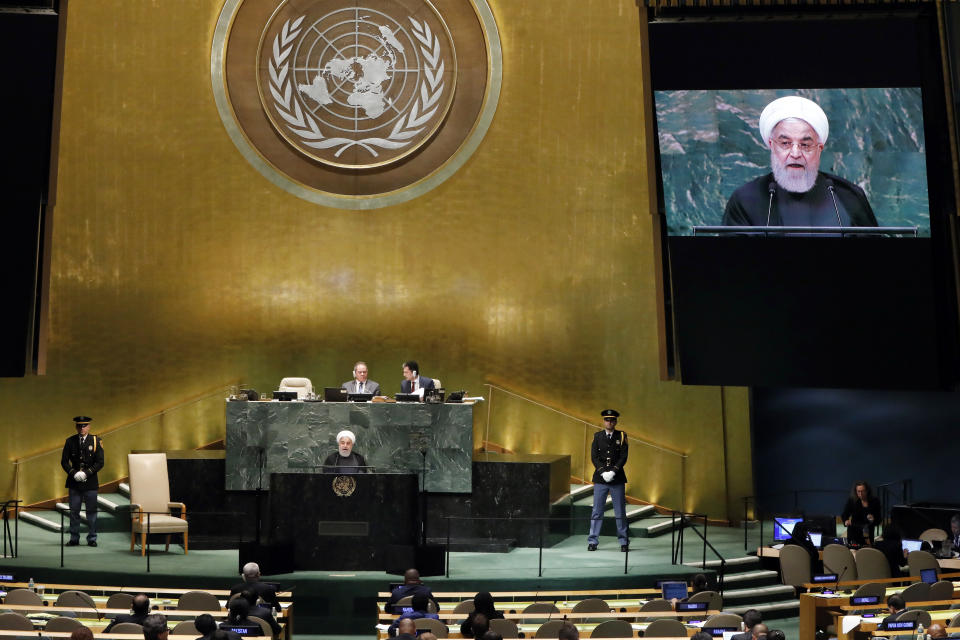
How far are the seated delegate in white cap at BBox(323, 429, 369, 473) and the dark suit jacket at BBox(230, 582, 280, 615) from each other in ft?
8.95

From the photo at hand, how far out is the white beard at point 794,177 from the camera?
13.0m

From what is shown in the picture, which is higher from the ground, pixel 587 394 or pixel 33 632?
pixel 587 394

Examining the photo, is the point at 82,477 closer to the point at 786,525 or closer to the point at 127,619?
the point at 127,619

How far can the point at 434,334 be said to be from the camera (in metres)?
16.3

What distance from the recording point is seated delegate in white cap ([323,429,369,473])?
511 inches

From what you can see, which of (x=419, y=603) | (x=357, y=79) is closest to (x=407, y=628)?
(x=419, y=603)

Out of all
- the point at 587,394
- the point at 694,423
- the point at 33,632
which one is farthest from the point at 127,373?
the point at 33,632

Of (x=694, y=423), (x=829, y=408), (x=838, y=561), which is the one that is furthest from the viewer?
(x=829, y=408)

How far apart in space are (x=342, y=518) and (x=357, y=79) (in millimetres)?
5829

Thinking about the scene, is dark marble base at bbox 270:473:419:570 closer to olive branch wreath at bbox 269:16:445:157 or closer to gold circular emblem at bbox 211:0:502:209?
gold circular emblem at bbox 211:0:502:209

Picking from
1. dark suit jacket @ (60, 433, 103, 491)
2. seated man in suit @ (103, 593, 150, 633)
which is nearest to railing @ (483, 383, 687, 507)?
dark suit jacket @ (60, 433, 103, 491)

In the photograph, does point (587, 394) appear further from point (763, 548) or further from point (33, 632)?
point (33, 632)

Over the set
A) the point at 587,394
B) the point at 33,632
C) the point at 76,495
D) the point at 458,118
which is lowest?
the point at 33,632

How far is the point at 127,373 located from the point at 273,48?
13.7ft
